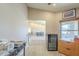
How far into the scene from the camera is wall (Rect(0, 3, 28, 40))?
190 cm

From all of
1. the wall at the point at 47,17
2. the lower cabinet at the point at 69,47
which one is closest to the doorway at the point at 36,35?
the wall at the point at 47,17

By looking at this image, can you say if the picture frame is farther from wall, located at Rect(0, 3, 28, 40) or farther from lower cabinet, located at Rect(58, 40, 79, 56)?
wall, located at Rect(0, 3, 28, 40)

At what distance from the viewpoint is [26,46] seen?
6.69ft

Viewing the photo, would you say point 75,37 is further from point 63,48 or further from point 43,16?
point 43,16

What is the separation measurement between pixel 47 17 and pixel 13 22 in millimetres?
664

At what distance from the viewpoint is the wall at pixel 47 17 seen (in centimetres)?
212

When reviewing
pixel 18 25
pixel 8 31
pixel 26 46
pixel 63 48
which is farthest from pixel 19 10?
pixel 63 48

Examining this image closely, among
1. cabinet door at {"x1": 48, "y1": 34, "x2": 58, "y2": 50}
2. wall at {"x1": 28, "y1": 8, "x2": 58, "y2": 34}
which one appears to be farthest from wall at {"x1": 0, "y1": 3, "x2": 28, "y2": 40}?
cabinet door at {"x1": 48, "y1": 34, "x2": 58, "y2": 50}

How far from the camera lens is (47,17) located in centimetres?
218

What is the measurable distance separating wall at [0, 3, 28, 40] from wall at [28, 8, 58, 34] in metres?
0.12

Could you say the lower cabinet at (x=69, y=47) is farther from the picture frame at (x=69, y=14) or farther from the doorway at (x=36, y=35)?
the picture frame at (x=69, y=14)

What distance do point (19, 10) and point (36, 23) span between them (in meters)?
0.39

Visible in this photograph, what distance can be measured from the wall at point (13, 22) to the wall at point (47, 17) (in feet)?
0.39

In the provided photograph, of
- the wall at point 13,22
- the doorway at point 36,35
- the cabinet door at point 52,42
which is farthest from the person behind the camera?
the cabinet door at point 52,42
